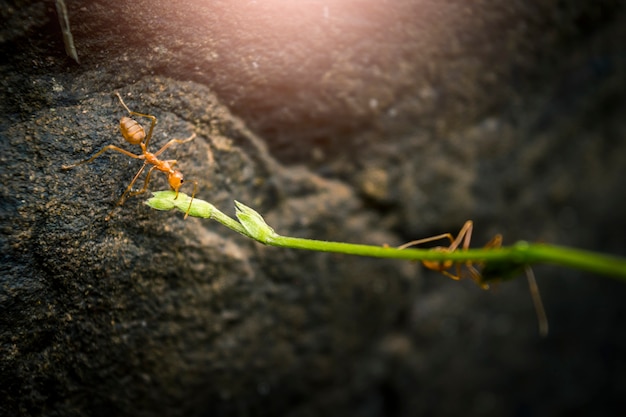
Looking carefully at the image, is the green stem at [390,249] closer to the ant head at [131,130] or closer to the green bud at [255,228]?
the green bud at [255,228]

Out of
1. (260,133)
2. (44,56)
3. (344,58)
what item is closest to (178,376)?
(260,133)

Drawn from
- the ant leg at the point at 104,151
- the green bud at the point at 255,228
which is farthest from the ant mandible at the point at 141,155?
the green bud at the point at 255,228

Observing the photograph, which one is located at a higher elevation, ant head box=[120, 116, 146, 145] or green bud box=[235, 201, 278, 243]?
ant head box=[120, 116, 146, 145]

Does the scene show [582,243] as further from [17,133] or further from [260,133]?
[17,133]

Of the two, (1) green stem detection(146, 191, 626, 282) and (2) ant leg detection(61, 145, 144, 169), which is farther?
(2) ant leg detection(61, 145, 144, 169)

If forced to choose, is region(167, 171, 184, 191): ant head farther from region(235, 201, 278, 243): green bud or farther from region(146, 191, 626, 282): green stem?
region(235, 201, 278, 243): green bud

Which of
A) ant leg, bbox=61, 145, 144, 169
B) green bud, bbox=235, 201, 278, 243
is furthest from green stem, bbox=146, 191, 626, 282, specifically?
ant leg, bbox=61, 145, 144, 169
